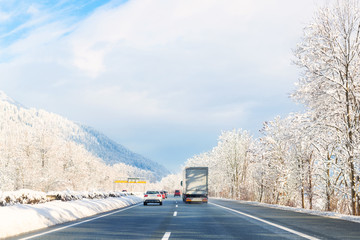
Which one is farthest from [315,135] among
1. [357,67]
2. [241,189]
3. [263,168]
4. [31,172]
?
[31,172]

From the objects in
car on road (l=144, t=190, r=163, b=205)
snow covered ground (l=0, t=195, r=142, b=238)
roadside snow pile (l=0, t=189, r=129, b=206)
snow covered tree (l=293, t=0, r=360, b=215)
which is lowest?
car on road (l=144, t=190, r=163, b=205)

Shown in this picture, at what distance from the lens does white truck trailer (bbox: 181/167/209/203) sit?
35.6 metres

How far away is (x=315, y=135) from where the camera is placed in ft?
67.1

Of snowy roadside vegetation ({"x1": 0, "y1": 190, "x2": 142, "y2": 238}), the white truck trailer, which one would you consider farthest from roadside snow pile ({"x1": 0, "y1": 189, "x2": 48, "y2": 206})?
the white truck trailer

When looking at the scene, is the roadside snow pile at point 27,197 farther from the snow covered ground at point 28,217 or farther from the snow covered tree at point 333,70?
the snow covered tree at point 333,70

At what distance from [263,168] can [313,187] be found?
Answer: 1172 centimetres

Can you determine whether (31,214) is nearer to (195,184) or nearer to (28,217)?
(28,217)

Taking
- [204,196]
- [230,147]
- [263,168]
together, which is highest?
[230,147]

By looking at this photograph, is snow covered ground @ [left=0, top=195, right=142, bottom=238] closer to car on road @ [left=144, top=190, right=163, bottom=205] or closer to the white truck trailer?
car on road @ [left=144, top=190, right=163, bottom=205]

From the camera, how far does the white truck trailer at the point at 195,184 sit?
3556 cm

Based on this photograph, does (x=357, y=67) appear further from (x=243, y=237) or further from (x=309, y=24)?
(x=243, y=237)

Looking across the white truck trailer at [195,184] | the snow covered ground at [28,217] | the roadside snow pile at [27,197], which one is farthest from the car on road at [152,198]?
the snow covered ground at [28,217]

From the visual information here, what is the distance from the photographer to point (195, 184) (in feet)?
119

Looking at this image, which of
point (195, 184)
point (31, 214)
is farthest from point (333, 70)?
point (195, 184)
